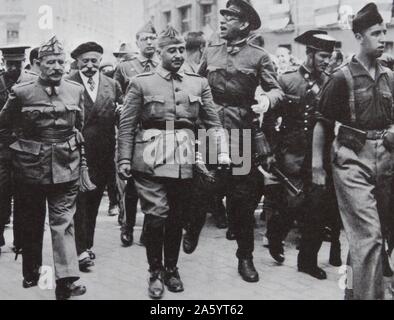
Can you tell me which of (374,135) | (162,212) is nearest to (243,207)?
(162,212)

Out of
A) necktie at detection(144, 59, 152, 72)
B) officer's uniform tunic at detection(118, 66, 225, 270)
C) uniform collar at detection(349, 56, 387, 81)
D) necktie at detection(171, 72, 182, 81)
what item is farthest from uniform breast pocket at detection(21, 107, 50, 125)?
necktie at detection(144, 59, 152, 72)

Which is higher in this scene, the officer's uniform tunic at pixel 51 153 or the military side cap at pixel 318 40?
the military side cap at pixel 318 40

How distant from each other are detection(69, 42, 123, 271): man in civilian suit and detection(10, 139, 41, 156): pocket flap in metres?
1.04

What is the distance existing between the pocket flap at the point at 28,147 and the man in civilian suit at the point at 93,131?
41.0 inches

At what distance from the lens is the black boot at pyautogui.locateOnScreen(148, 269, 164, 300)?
550 centimetres

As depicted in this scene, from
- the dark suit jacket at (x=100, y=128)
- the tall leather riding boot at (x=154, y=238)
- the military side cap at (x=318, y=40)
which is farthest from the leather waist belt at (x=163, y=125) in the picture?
the military side cap at (x=318, y=40)

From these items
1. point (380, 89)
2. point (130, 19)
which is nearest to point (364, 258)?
point (380, 89)

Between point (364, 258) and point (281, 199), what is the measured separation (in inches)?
85.1

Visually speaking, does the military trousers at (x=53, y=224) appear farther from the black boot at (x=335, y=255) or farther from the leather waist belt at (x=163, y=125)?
the black boot at (x=335, y=255)

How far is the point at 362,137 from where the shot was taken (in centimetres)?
489

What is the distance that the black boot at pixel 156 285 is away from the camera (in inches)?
217

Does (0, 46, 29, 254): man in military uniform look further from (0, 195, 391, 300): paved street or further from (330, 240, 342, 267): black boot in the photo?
(330, 240, 342, 267): black boot

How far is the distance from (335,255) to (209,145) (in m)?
1.76
